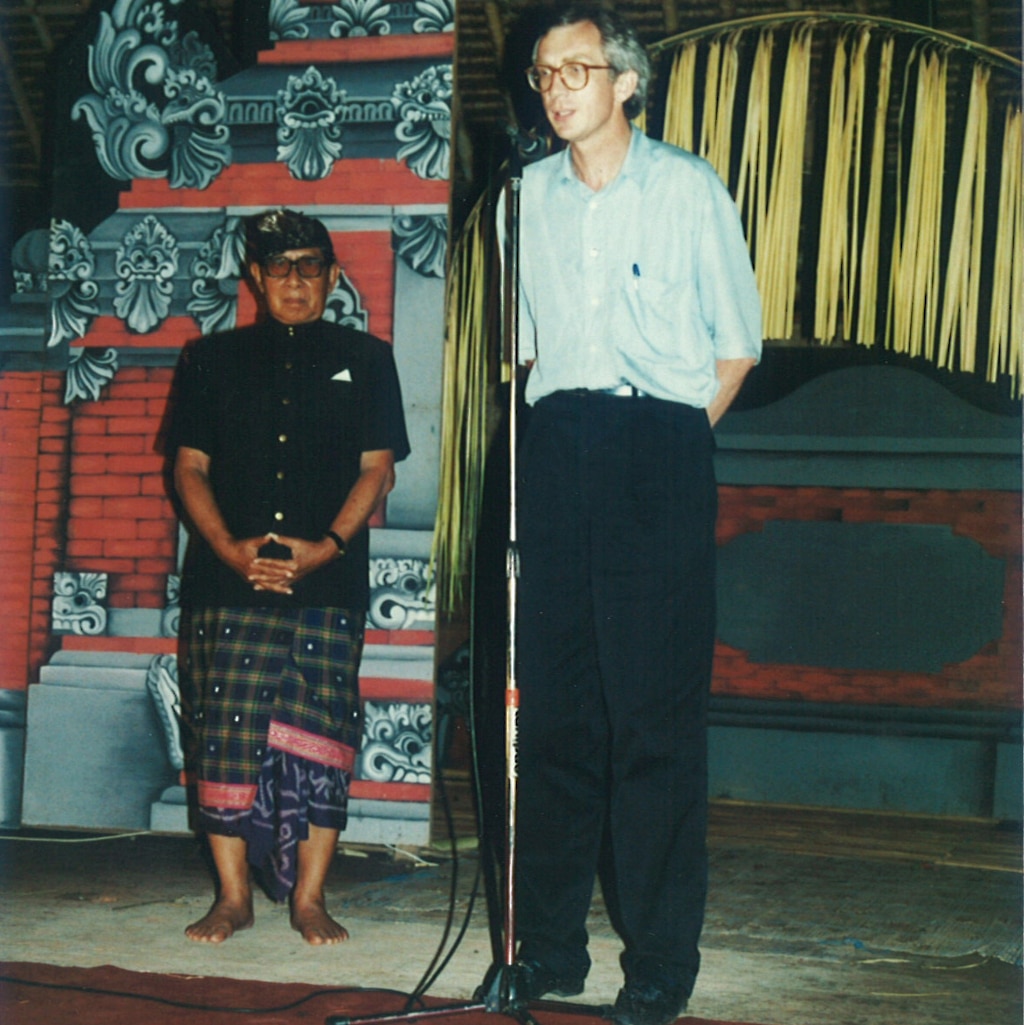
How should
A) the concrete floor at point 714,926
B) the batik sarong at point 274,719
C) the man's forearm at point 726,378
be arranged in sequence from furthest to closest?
the batik sarong at point 274,719 → the concrete floor at point 714,926 → the man's forearm at point 726,378

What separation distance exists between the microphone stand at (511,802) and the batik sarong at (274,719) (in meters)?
0.94

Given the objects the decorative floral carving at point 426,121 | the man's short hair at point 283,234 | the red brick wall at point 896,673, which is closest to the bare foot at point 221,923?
the man's short hair at point 283,234

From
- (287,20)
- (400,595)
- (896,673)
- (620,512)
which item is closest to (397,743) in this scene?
(400,595)

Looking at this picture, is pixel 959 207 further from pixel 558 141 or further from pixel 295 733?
pixel 295 733

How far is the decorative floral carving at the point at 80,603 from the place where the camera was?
16.5ft

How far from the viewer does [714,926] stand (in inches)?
156

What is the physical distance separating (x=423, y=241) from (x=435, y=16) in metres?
0.77

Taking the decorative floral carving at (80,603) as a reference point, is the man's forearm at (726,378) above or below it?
above

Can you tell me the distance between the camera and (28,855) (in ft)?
15.4

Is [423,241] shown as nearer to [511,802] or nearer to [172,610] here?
[172,610]

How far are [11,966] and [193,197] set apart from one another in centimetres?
275

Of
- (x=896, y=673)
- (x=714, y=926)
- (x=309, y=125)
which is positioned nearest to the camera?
(x=714, y=926)

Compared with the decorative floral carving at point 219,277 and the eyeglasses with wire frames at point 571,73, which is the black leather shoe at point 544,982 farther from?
the decorative floral carving at point 219,277

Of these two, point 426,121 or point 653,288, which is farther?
point 426,121
